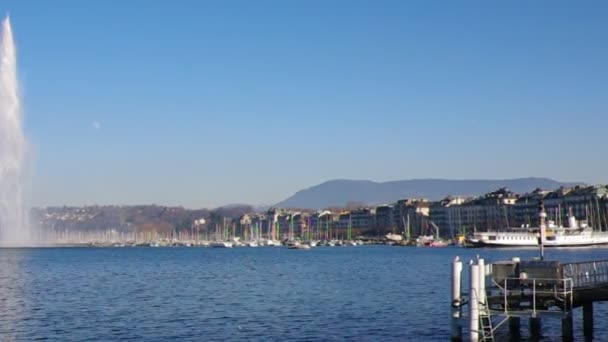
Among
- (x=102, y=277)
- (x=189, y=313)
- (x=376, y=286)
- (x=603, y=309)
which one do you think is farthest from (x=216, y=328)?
(x=102, y=277)

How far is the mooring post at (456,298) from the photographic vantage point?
33.6m

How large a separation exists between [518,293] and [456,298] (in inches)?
105

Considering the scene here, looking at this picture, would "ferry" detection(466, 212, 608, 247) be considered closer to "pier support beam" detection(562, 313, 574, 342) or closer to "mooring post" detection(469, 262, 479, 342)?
"pier support beam" detection(562, 313, 574, 342)

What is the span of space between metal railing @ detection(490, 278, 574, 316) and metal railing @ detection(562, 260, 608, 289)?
3.18 ft

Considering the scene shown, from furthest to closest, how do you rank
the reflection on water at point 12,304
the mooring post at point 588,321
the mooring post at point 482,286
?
the reflection on water at point 12,304 → the mooring post at point 588,321 → the mooring post at point 482,286

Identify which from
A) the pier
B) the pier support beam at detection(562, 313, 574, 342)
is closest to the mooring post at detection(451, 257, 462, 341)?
the pier

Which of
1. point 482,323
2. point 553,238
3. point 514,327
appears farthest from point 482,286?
point 553,238

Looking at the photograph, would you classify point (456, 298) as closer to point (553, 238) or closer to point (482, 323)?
point (482, 323)

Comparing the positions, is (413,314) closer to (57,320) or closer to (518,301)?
(518,301)

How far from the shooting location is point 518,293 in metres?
34.6

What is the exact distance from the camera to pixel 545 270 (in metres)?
34.2

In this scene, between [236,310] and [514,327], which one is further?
[236,310]

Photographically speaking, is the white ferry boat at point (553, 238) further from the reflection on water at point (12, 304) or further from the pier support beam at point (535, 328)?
the pier support beam at point (535, 328)

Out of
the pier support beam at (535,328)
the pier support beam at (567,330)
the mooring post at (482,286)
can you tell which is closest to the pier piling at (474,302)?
the mooring post at (482,286)
